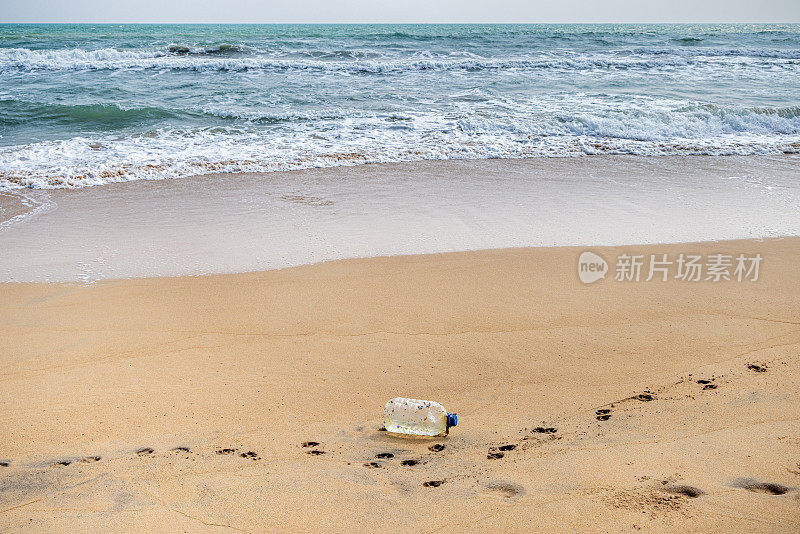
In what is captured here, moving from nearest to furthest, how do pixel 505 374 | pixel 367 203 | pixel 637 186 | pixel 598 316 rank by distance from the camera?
pixel 505 374, pixel 598 316, pixel 367 203, pixel 637 186

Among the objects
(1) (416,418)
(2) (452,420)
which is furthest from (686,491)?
(1) (416,418)

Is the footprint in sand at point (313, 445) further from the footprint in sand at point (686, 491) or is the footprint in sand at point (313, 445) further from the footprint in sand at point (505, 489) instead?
the footprint in sand at point (686, 491)

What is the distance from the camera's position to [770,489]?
7.18 ft

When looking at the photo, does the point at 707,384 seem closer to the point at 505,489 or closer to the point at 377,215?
the point at 505,489

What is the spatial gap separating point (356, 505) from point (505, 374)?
1436 mm

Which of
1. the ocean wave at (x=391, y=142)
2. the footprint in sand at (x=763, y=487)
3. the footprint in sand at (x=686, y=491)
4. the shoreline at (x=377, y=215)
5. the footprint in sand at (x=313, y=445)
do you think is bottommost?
the footprint in sand at (x=313, y=445)

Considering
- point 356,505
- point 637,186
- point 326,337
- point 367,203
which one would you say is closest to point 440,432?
point 356,505

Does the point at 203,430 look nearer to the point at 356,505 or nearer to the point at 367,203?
the point at 356,505

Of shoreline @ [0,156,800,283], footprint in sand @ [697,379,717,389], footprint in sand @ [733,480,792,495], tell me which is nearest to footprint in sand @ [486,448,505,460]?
footprint in sand @ [733,480,792,495]

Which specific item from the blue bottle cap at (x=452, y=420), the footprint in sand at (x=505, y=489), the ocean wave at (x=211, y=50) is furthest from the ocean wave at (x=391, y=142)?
the ocean wave at (x=211, y=50)

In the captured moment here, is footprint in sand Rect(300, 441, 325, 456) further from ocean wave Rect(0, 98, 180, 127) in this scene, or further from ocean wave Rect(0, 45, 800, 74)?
ocean wave Rect(0, 45, 800, 74)

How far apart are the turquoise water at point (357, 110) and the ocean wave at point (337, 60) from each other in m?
0.12

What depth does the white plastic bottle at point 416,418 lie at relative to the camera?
110 inches

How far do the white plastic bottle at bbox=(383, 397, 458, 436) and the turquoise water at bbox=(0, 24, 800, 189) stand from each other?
19.4ft
